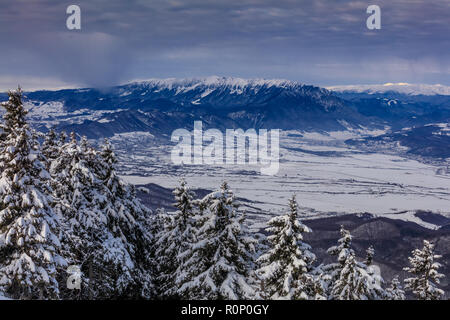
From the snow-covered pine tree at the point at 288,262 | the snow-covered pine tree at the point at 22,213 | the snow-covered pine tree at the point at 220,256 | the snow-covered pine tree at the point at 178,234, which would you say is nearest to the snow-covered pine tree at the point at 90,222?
the snow-covered pine tree at the point at 22,213

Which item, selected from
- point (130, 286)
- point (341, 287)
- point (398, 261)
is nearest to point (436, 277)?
point (341, 287)

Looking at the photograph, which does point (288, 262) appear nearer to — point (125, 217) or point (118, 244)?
point (118, 244)

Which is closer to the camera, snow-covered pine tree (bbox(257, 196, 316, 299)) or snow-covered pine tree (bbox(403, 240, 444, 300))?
snow-covered pine tree (bbox(257, 196, 316, 299))

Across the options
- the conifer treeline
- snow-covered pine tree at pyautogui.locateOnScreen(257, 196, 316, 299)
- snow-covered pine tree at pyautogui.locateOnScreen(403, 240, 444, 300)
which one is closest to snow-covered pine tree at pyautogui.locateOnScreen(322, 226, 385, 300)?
the conifer treeline

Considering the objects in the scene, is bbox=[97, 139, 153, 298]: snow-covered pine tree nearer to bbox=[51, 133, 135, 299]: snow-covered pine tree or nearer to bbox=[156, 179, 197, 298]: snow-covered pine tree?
bbox=[51, 133, 135, 299]: snow-covered pine tree

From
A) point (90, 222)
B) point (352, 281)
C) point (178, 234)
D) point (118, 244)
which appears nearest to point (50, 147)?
point (90, 222)
